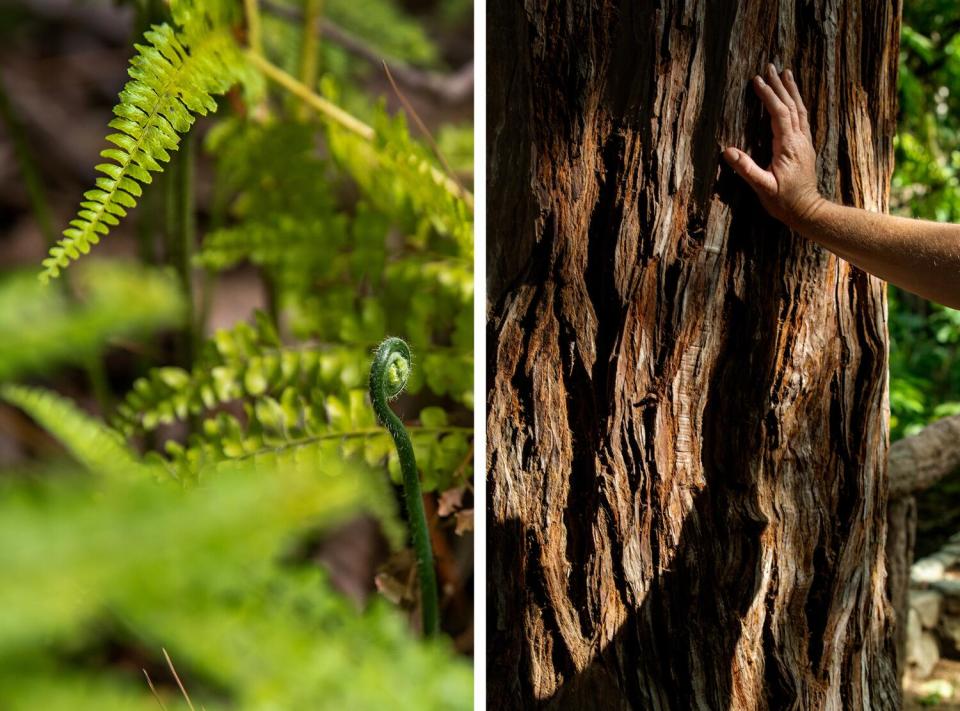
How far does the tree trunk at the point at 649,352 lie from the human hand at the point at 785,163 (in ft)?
0.07

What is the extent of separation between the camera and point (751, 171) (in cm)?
100

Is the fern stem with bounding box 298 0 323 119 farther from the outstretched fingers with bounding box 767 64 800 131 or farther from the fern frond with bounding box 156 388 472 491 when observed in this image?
the outstretched fingers with bounding box 767 64 800 131

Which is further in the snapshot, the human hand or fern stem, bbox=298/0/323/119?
the human hand

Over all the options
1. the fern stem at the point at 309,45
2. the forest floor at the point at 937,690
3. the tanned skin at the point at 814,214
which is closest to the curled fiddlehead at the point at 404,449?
the fern stem at the point at 309,45

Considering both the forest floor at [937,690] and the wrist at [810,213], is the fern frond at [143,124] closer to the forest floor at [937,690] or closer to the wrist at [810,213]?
the wrist at [810,213]

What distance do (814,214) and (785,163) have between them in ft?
0.26

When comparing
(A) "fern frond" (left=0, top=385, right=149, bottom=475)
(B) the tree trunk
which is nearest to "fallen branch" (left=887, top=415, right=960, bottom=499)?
(B) the tree trunk

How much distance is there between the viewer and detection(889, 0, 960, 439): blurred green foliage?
2.62 metres

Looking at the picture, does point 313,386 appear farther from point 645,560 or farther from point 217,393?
point 645,560

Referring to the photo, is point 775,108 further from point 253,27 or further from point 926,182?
point 926,182

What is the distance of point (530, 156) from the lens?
1.00 metres

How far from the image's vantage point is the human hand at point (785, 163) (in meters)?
1.00

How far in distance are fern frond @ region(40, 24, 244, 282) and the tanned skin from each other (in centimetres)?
69

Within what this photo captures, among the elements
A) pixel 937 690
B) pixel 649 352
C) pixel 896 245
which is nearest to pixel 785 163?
pixel 896 245
